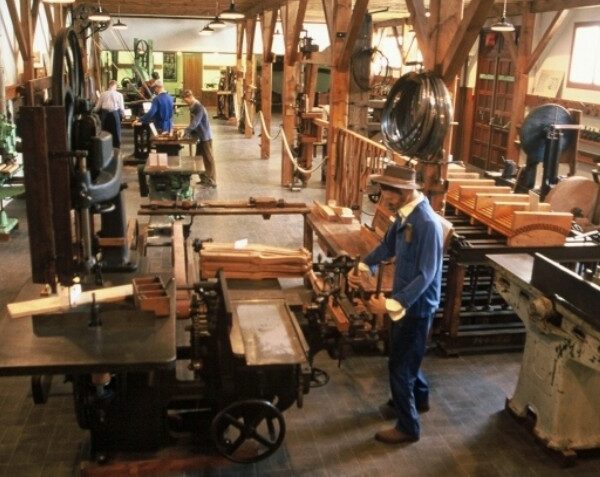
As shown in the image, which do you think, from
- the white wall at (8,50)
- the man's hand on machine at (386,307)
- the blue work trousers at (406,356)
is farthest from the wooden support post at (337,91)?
the white wall at (8,50)

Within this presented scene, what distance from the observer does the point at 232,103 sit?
22.4 m

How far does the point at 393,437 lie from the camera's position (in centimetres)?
425

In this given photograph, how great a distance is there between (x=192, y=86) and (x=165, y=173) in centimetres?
1968

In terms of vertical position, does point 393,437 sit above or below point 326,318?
below

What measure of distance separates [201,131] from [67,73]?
843cm

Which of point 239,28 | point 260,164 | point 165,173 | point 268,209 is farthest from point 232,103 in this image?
point 268,209

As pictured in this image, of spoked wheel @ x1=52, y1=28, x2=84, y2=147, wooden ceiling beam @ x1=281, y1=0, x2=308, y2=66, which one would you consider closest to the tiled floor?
spoked wheel @ x1=52, y1=28, x2=84, y2=147

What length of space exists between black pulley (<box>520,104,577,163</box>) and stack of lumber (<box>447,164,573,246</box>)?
1.53m

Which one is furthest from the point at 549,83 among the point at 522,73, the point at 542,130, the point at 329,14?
the point at 542,130

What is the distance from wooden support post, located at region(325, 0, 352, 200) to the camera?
798 cm

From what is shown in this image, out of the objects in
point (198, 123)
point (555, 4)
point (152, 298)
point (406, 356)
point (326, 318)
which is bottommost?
point (406, 356)

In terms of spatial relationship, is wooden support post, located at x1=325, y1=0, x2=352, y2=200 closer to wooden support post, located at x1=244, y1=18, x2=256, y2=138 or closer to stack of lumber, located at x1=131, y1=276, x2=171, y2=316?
stack of lumber, located at x1=131, y1=276, x2=171, y2=316

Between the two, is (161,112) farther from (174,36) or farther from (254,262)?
(174,36)

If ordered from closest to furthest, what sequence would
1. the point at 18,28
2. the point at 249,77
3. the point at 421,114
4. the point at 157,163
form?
the point at 421,114
the point at 157,163
the point at 18,28
the point at 249,77
